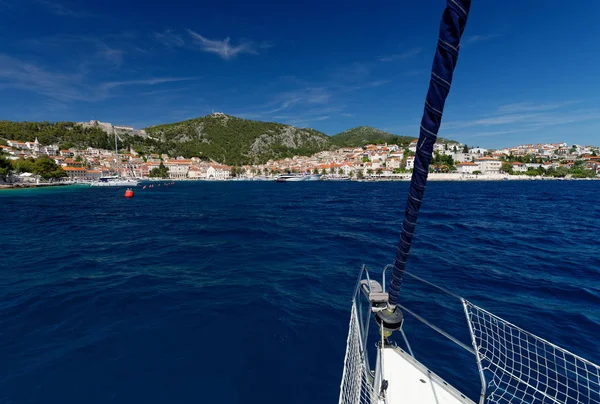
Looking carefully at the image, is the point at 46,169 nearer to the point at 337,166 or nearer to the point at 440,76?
the point at 440,76

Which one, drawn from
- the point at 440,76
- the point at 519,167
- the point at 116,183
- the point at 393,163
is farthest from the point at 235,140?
the point at 440,76

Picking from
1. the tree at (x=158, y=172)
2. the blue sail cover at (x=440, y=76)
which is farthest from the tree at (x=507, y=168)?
the tree at (x=158, y=172)

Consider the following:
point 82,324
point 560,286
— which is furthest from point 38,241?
point 560,286

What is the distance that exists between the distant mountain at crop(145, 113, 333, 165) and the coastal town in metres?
13.5

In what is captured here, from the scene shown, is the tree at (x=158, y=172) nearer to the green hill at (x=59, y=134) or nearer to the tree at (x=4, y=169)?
the green hill at (x=59, y=134)

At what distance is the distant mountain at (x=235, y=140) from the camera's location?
14512 centimetres

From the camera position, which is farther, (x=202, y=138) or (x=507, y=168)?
(x=202, y=138)

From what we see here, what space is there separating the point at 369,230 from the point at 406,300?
8.88m

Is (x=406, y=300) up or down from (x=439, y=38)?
down

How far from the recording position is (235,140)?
524 ft

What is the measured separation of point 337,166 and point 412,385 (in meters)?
115

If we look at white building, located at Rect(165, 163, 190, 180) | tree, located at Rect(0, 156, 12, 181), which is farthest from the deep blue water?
white building, located at Rect(165, 163, 190, 180)

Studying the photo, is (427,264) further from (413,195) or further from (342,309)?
(413,195)

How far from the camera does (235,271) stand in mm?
8664
